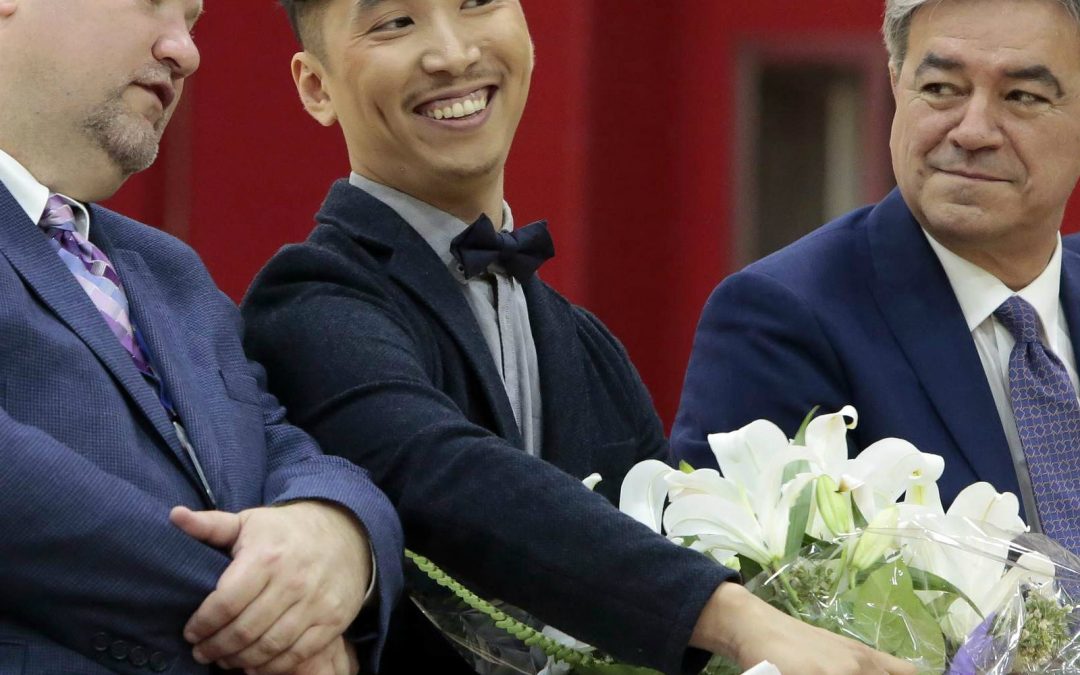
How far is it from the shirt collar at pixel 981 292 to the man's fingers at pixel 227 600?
3.98 ft

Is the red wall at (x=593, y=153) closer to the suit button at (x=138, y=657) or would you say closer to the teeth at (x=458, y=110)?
the teeth at (x=458, y=110)

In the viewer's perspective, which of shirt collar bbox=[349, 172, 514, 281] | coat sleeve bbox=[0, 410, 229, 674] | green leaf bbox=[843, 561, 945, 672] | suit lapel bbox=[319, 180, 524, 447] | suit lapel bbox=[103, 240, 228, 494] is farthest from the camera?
shirt collar bbox=[349, 172, 514, 281]

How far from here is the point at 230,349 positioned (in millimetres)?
1968

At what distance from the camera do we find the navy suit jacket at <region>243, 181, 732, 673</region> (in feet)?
5.66

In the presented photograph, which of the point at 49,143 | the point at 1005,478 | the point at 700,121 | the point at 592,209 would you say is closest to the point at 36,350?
the point at 49,143

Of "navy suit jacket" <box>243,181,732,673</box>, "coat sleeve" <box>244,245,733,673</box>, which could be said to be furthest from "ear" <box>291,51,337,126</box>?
"coat sleeve" <box>244,245,733,673</box>

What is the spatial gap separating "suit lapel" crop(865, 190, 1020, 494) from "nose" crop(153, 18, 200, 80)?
1036 millimetres

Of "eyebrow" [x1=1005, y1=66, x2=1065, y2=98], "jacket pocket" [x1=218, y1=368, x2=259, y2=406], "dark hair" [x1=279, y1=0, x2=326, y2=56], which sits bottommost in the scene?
"jacket pocket" [x1=218, y1=368, x2=259, y2=406]

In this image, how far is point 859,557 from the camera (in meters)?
1.73

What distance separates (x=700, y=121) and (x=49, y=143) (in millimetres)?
4486

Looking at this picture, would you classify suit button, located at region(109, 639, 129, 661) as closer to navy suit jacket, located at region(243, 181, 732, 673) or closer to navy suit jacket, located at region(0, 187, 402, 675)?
navy suit jacket, located at region(0, 187, 402, 675)

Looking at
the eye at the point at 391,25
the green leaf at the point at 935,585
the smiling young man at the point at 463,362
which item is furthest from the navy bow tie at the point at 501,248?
the green leaf at the point at 935,585

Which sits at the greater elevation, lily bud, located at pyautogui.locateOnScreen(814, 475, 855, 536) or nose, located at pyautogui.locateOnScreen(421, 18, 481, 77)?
nose, located at pyautogui.locateOnScreen(421, 18, 481, 77)

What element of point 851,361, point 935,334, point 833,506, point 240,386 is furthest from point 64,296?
point 935,334
